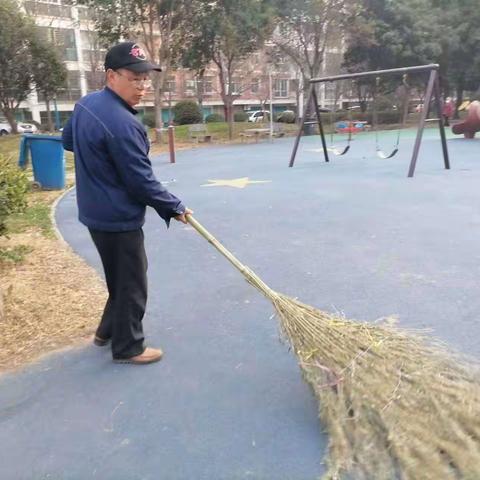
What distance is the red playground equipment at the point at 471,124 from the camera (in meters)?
16.0

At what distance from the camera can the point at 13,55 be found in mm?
20188

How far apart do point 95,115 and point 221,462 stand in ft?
5.40

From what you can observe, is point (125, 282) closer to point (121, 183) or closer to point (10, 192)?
point (121, 183)

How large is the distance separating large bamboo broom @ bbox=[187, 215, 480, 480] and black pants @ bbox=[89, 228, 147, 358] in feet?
1.90

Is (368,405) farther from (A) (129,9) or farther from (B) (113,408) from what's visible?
(A) (129,9)

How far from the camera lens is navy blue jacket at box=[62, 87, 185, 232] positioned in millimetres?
2533

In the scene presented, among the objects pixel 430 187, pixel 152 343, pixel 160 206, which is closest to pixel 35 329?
pixel 152 343

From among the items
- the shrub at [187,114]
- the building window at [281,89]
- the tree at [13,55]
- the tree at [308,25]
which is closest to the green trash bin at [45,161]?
the tree at [13,55]

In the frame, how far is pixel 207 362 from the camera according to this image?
290 cm

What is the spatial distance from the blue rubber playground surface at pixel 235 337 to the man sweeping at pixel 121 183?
15.0 inches

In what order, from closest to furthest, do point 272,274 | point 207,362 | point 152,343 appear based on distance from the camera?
point 207,362
point 152,343
point 272,274

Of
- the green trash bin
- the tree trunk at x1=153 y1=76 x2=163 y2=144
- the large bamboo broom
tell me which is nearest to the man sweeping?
the large bamboo broom

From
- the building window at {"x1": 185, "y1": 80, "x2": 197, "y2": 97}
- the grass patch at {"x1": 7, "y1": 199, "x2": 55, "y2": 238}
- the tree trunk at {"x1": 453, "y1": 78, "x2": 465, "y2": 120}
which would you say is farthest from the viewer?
the building window at {"x1": 185, "y1": 80, "x2": 197, "y2": 97}

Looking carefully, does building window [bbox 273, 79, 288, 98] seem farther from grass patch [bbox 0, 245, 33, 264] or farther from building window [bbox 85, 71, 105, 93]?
grass patch [bbox 0, 245, 33, 264]
